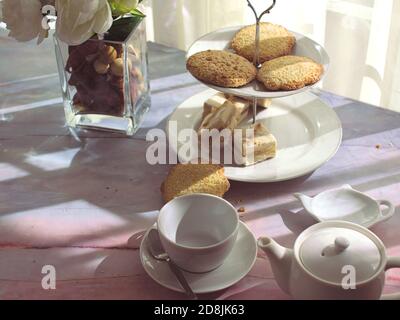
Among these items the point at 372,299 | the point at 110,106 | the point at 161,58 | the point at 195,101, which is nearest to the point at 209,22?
the point at 161,58

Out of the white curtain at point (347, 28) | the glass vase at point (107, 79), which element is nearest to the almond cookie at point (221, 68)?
the glass vase at point (107, 79)

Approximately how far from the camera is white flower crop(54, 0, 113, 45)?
85cm

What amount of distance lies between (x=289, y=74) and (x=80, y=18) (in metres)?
0.32

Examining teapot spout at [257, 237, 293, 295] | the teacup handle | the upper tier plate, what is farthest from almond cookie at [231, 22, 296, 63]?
teapot spout at [257, 237, 293, 295]

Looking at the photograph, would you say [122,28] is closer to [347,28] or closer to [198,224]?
[198,224]

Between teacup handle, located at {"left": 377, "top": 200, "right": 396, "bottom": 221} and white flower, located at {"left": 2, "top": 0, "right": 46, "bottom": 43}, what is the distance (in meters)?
0.57

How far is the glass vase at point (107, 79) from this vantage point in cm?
98

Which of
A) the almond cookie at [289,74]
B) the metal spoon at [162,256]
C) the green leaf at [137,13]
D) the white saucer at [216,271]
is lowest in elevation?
the white saucer at [216,271]

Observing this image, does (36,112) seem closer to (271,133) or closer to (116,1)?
(116,1)

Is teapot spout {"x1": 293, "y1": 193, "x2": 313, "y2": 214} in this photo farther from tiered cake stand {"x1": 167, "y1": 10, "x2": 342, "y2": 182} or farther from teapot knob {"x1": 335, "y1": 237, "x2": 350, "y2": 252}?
teapot knob {"x1": 335, "y1": 237, "x2": 350, "y2": 252}

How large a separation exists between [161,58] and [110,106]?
12.4 inches

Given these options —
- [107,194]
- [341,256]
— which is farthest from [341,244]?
[107,194]

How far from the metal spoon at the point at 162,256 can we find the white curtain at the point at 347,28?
2.66 feet

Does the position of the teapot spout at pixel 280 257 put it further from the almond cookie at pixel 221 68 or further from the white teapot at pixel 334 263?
the almond cookie at pixel 221 68
